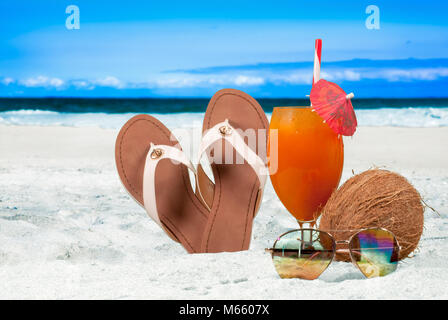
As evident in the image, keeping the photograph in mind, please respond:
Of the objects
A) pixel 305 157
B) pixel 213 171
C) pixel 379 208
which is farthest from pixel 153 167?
pixel 379 208

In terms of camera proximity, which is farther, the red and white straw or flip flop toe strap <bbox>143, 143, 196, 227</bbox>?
flip flop toe strap <bbox>143, 143, 196, 227</bbox>

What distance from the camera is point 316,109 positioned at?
5.23ft

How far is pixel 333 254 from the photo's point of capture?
1.37m

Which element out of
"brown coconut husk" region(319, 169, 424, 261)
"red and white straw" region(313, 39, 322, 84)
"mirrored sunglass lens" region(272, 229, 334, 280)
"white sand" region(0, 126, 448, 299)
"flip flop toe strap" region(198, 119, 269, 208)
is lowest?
"white sand" region(0, 126, 448, 299)

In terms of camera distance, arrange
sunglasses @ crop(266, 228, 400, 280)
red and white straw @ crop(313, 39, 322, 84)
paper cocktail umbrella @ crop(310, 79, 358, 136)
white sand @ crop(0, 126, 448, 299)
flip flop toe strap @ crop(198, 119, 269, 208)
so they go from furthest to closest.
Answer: flip flop toe strap @ crop(198, 119, 269, 208) < red and white straw @ crop(313, 39, 322, 84) < paper cocktail umbrella @ crop(310, 79, 358, 136) < sunglasses @ crop(266, 228, 400, 280) < white sand @ crop(0, 126, 448, 299)

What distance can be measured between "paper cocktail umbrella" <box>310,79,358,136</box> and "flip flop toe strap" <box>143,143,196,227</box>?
0.52 m

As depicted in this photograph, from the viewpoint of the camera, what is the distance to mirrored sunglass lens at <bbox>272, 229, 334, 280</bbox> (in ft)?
4.45

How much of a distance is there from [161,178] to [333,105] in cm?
72

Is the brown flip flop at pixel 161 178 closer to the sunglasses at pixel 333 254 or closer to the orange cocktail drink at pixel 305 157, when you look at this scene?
the orange cocktail drink at pixel 305 157

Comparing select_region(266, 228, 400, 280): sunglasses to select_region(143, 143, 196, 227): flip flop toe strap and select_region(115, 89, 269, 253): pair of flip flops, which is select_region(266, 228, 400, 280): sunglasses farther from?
select_region(143, 143, 196, 227): flip flop toe strap

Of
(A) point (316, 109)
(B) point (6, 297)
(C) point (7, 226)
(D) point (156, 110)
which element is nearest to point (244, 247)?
(A) point (316, 109)

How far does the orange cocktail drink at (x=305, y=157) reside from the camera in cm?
162

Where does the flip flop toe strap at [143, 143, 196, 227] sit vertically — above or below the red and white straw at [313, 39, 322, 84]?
below

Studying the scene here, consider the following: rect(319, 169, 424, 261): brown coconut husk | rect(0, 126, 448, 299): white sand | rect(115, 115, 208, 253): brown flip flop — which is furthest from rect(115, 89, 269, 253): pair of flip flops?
rect(319, 169, 424, 261): brown coconut husk
